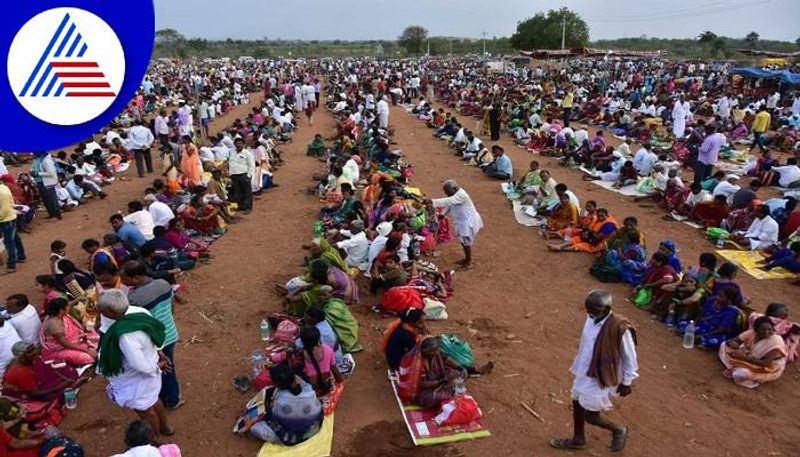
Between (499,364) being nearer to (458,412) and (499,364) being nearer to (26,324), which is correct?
(458,412)

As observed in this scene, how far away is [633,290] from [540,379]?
2.72 m

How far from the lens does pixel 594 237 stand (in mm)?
8867

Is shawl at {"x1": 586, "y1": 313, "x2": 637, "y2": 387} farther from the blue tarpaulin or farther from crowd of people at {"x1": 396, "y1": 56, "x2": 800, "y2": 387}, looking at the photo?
the blue tarpaulin

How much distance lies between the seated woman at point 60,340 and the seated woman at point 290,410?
2.13m

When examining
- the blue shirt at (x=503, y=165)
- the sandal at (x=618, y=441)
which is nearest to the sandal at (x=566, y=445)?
the sandal at (x=618, y=441)

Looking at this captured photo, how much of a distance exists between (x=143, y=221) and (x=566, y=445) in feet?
21.8

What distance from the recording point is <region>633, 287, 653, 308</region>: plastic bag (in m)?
7.12

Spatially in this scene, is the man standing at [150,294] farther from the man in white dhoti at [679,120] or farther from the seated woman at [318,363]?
the man in white dhoti at [679,120]

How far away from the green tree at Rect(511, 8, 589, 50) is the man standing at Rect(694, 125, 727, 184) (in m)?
47.5

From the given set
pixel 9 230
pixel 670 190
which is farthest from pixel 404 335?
pixel 670 190

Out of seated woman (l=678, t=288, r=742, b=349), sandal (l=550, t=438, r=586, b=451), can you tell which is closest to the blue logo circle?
sandal (l=550, t=438, r=586, b=451)

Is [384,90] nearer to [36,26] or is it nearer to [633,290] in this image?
[633,290]

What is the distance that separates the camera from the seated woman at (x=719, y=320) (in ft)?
19.4

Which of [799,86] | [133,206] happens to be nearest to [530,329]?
[133,206]
